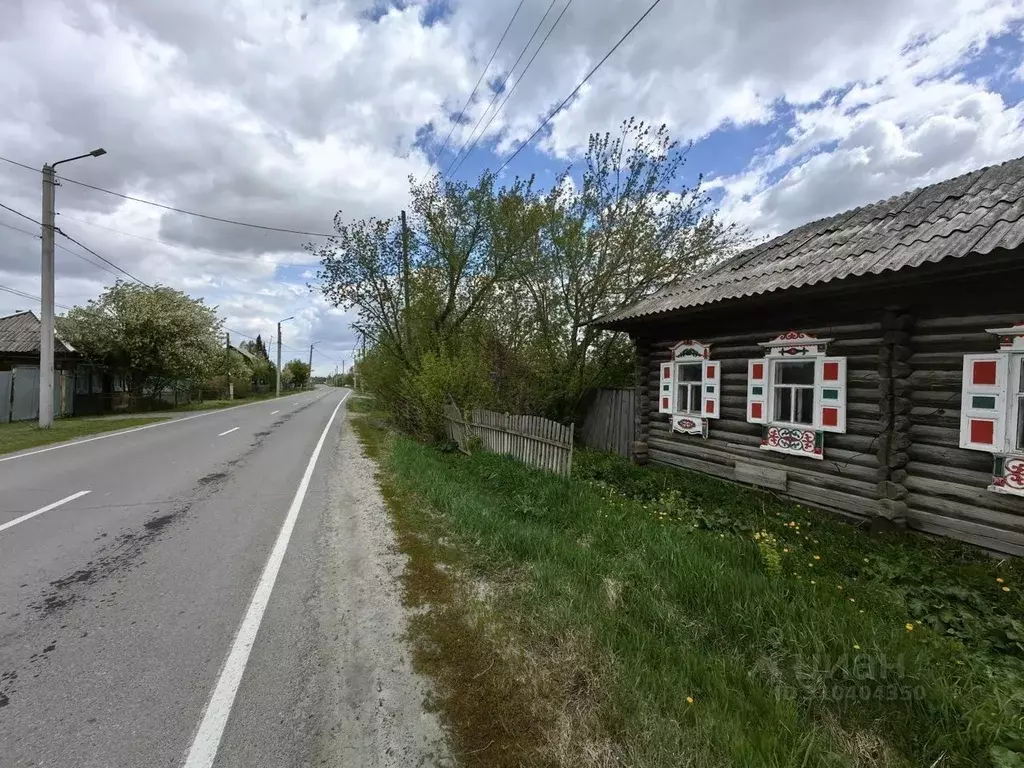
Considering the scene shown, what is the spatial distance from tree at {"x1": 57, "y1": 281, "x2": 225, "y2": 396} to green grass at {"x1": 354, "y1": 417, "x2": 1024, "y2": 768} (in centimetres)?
2381

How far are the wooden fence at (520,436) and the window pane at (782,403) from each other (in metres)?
3.24

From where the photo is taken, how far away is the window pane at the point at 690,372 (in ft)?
29.6

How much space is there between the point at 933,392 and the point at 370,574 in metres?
6.48

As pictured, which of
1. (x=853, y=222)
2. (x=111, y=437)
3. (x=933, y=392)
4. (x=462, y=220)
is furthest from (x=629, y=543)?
(x=111, y=437)

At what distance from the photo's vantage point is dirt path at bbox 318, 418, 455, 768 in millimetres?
2312

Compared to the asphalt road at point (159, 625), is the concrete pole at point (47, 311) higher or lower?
higher

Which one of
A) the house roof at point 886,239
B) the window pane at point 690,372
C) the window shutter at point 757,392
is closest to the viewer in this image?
A: the house roof at point 886,239

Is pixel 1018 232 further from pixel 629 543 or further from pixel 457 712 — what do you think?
pixel 457 712

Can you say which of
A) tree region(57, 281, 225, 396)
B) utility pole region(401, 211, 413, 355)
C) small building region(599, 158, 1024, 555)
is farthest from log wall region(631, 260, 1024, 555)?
tree region(57, 281, 225, 396)

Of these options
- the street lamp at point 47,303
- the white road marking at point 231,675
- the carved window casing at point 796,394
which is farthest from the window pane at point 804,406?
the street lamp at point 47,303

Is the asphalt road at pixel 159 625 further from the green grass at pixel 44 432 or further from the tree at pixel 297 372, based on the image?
the tree at pixel 297 372

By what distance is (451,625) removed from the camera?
3.44 meters

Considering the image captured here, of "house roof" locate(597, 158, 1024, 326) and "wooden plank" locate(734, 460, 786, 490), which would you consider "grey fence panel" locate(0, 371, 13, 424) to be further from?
"wooden plank" locate(734, 460, 786, 490)

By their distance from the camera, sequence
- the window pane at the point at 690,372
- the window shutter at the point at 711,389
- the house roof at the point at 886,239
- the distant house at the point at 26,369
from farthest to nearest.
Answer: the distant house at the point at 26,369 < the window pane at the point at 690,372 < the window shutter at the point at 711,389 < the house roof at the point at 886,239
